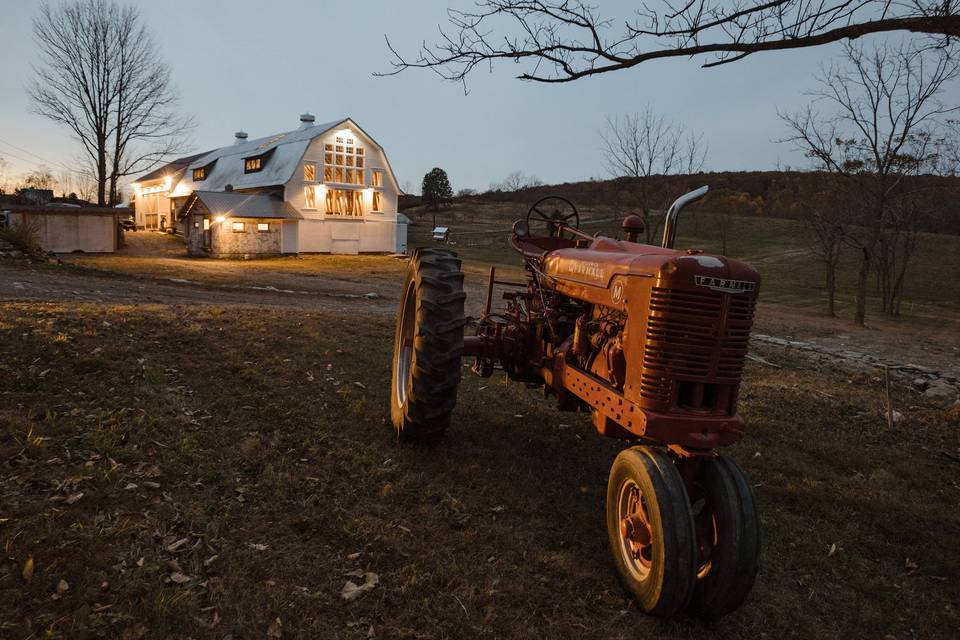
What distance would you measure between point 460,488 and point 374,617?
1.49 metres

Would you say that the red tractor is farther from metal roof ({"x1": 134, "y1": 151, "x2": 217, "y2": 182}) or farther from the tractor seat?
metal roof ({"x1": 134, "y1": 151, "x2": 217, "y2": 182})

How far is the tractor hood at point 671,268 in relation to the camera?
304cm

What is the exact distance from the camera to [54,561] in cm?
300

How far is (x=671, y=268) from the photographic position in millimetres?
3047

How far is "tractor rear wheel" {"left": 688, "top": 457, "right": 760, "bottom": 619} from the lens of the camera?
2953mm

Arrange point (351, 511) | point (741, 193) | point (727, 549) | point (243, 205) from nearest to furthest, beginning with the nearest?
point (727, 549), point (351, 511), point (243, 205), point (741, 193)

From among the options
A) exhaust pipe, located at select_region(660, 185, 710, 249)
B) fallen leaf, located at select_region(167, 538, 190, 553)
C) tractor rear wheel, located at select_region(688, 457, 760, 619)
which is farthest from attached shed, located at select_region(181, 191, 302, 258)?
tractor rear wheel, located at select_region(688, 457, 760, 619)

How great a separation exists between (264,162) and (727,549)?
3386cm

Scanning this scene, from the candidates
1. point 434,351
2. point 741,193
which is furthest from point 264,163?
point 741,193

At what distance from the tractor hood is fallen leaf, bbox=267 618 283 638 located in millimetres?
2610

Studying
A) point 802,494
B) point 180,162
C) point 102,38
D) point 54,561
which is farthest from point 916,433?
point 180,162

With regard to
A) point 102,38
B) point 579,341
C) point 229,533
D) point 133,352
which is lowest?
point 229,533

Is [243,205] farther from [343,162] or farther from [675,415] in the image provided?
[675,415]

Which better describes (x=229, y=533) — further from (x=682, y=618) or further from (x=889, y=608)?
(x=889, y=608)
